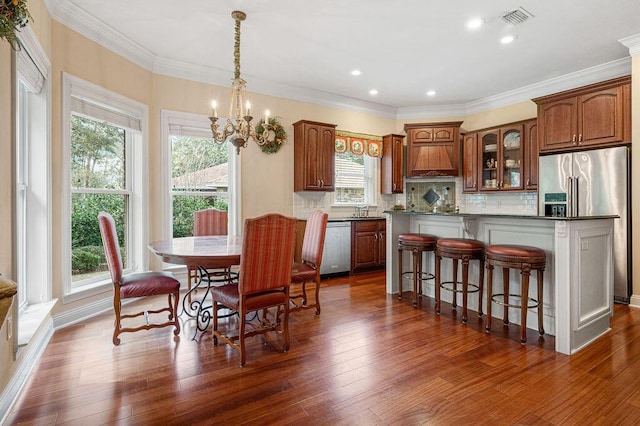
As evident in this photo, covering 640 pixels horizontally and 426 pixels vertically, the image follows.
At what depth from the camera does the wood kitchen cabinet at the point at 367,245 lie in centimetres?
542

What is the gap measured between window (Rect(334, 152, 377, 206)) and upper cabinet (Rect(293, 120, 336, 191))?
21.1 inches

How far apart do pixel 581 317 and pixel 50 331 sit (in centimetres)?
434

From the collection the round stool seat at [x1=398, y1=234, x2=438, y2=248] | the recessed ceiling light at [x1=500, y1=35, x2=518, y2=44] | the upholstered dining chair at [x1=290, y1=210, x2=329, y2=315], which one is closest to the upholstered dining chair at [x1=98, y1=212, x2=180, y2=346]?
the upholstered dining chair at [x1=290, y1=210, x2=329, y2=315]

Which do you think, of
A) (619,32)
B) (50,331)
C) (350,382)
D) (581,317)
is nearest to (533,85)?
(619,32)

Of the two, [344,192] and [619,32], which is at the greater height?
[619,32]

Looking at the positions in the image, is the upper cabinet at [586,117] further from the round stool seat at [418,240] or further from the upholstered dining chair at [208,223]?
the upholstered dining chair at [208,223]

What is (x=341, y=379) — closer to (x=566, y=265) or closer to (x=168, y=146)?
(x=566, y=265)

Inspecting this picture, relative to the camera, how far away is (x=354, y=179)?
20.4 feet

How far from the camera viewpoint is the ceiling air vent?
10.5 ft

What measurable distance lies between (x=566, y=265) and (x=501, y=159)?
3.40 meters

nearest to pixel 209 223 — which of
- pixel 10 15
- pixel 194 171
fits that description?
pixel 194 171

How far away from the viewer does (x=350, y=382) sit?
7.00ft

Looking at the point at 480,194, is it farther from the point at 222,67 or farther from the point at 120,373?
the point at 120,373

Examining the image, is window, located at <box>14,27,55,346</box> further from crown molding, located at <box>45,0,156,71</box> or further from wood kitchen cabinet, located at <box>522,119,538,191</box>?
wood kitchen cabinet, located at <box>522,119,538,191</box>
